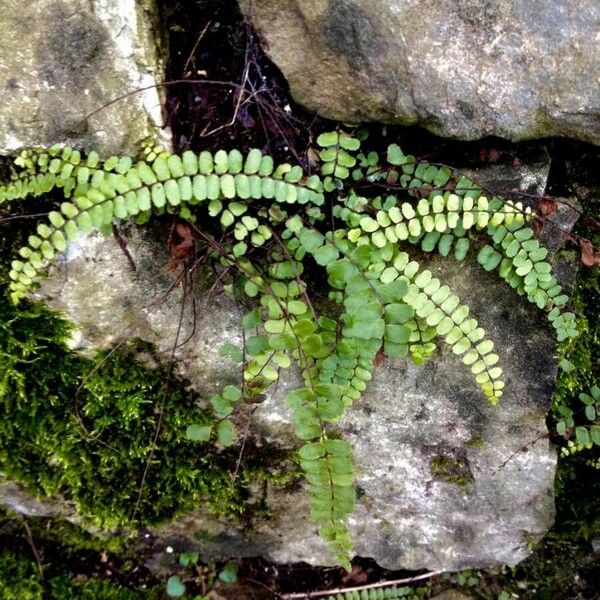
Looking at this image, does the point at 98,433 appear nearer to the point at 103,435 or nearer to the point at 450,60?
the point at 103,435

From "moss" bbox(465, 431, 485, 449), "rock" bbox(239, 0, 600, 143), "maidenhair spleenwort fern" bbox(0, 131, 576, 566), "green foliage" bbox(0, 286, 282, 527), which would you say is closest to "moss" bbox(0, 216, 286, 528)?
"green foliage" bbox(0, 286, 282, 527)

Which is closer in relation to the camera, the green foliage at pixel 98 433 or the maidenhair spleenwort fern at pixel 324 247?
the maidenhair spleenwort fern at pixel 324 247

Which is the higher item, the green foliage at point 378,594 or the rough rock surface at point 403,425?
the rough rock surface at point 403,425

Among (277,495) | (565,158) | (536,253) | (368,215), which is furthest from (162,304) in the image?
(565,158)

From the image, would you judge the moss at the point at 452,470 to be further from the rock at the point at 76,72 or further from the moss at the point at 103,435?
the rock at the point at 76,72

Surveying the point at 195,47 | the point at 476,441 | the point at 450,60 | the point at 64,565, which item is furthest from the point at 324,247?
the point at 64,565

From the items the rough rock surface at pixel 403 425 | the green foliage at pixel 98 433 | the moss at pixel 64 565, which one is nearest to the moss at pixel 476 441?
the rough rock surface at pixel 403 425
